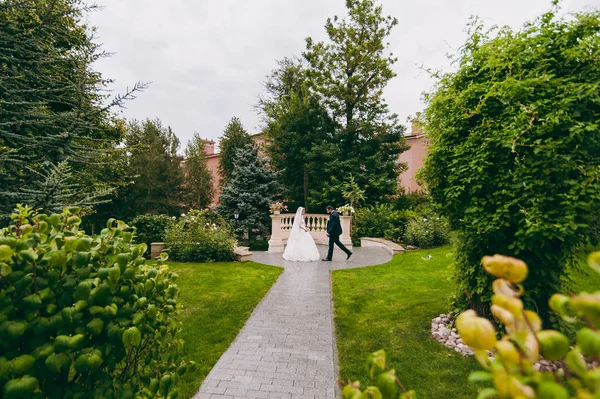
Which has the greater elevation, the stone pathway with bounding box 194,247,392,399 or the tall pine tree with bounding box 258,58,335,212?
the tall pine tree with bounding box 258,58,335,212

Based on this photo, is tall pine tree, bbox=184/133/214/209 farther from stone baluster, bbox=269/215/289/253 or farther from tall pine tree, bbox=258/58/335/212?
stone baluster, bbox=269/215/289/253

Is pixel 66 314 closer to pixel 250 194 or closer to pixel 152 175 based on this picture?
pixel 250 194

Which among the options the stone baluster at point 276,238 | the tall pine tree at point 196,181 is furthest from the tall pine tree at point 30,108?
the tall pine tree at point 196,181

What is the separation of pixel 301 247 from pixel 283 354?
24.1 ft

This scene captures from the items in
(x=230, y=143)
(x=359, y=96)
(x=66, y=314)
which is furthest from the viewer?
(x=230, y=143)

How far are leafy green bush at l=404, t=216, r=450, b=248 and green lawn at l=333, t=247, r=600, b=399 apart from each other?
359 cm

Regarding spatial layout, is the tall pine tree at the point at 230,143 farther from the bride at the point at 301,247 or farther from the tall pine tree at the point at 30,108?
the tall pine tree at the point at 30,108

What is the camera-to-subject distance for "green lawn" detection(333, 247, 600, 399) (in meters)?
3.69

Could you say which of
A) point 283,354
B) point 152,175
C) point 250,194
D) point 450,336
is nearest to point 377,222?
point 250,194

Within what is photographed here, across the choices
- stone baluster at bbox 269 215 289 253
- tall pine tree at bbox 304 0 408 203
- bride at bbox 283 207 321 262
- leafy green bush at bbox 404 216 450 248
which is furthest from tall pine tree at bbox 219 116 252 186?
leafy green bush at bbox 404 216 450 248

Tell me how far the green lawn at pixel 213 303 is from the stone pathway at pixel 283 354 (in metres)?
0.17

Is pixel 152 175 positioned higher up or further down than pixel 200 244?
higher up

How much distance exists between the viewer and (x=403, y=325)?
17.0ft

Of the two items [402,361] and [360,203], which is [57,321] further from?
[360,203]
